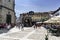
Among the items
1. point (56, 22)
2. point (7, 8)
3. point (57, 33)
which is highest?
point (7, 8)

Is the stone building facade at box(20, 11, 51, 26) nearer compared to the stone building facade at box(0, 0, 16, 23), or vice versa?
the stone building facade at box(0, 0, 16, 23)

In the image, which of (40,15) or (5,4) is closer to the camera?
(5,4)

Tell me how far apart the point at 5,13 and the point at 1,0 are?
3.10 meters

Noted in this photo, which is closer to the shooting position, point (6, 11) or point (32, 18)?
point (6, 11)

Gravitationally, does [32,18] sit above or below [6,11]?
below

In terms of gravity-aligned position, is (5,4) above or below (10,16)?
above

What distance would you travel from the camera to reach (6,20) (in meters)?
31.4

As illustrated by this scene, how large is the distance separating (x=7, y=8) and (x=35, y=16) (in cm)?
3220

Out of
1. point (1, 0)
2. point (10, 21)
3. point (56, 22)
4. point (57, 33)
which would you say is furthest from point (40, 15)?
point (56, 22)

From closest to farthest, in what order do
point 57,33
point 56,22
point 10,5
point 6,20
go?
point 56,22, point 57,33, point 6,20, point 10,5

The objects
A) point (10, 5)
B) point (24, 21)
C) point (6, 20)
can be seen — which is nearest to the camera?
point (6, 20)

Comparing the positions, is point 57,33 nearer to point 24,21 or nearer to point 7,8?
point 7,8

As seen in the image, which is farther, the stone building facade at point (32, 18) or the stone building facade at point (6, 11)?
the stone building facade at point (32, 18)

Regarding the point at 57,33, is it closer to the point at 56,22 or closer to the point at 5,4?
the point at 56,22
